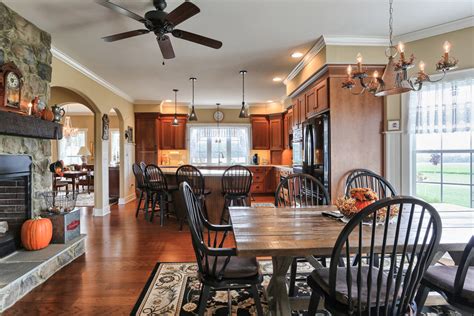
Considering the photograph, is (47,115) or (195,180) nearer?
(47,115)

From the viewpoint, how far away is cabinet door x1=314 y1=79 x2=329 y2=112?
3.46 meters

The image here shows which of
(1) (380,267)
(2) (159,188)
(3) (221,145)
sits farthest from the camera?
(3) (221,145)

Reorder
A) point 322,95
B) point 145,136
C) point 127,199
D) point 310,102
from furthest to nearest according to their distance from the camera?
point 145,136 → point 127,199 → point 310,102 → point 322,95

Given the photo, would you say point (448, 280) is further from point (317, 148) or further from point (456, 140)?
point (317, 148)

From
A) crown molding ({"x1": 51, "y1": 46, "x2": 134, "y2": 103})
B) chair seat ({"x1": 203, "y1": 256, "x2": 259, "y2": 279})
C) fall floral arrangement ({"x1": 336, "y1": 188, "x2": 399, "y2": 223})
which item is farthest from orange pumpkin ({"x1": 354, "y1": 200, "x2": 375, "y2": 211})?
crown molding ({"x1": 51, "y1": 46, "x2": 134, "y2": 103})

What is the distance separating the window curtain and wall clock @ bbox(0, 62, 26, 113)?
4328 mm

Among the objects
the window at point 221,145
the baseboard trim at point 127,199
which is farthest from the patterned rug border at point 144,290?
the window at point 221,145

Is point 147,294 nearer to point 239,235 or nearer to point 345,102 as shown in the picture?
point 239,235

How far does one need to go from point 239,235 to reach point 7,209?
2730 millimetres

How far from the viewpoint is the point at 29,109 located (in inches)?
109

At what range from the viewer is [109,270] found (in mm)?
2744

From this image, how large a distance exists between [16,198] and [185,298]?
2119 mm

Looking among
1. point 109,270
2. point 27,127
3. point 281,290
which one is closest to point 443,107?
point 281,290

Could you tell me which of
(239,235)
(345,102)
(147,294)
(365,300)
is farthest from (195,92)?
(365,300)
